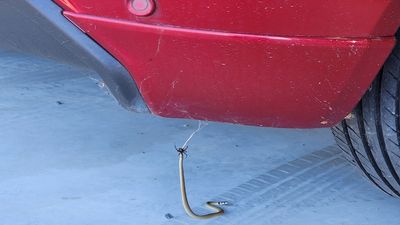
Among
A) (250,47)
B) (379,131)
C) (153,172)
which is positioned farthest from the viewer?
(153,172)

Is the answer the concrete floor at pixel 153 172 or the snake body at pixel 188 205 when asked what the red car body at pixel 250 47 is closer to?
the concrete floor at pixel 153 172

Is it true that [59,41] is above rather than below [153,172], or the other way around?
below

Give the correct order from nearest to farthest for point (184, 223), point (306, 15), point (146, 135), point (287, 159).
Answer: point (306, 15) → point (184, 223) → point (287, 159) → point (146, 135)

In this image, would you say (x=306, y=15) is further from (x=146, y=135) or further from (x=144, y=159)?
(x=146, y=135)

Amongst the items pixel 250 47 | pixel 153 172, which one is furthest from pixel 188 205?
pixel 250 47

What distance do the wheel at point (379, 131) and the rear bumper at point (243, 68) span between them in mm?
101

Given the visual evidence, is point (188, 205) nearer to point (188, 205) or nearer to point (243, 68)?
point (188, 205)

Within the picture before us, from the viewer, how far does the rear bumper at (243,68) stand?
1.47 meters

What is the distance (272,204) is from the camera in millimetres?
2168

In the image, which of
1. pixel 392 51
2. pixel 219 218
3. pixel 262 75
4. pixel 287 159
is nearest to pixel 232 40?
pixel 262 75

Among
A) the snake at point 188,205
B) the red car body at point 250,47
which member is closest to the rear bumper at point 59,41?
the red car body at point 250,47

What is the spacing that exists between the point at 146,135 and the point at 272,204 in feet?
2.49

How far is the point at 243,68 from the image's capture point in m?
1.52

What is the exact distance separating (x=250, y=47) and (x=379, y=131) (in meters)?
0.51
